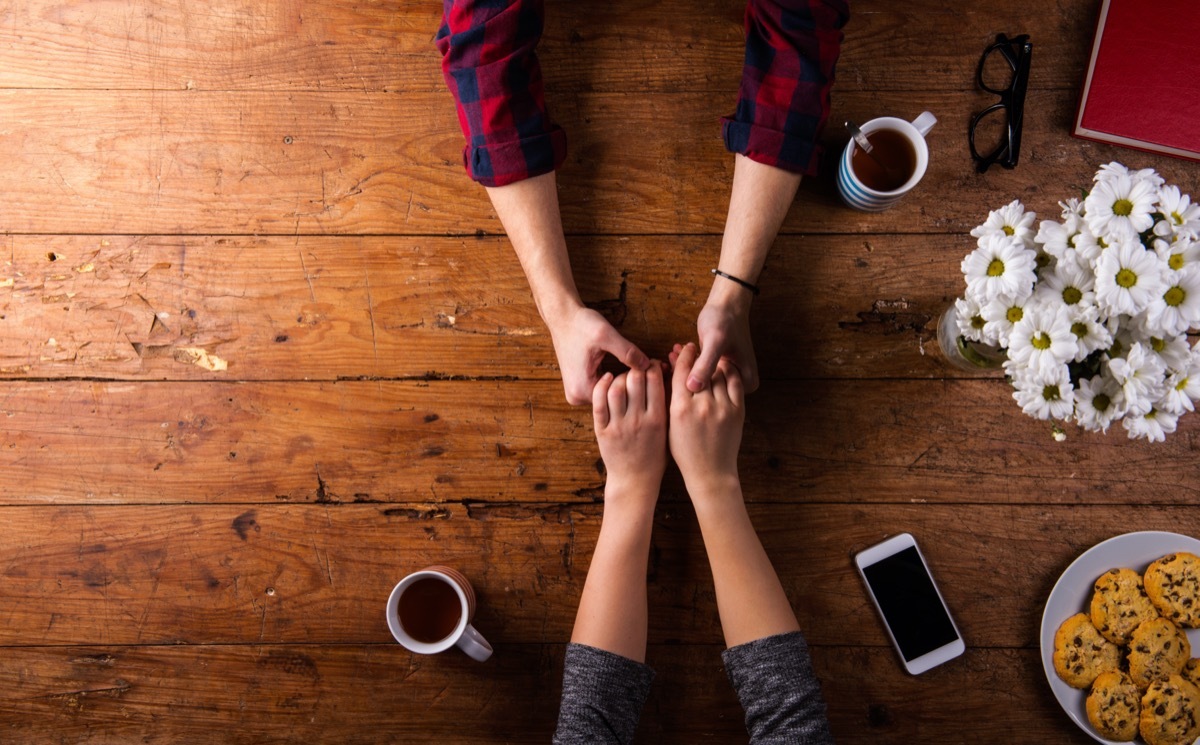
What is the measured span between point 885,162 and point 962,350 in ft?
1.15

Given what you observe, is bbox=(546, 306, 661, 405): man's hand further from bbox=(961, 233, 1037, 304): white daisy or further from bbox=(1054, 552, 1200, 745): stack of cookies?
bbox=(1054, 552, 1200, 745): stack of cookies

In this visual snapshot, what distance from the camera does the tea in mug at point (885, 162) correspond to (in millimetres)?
1120

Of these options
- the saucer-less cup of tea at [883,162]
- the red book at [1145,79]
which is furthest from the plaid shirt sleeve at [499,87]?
the red book at [1145,79]

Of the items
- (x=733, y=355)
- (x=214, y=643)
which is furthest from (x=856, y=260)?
(x=214, y=643)

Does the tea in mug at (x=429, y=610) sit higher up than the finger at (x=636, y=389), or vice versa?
the finger at (x=636, y=389)

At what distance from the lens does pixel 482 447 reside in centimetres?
118

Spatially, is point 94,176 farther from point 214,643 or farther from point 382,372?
point 214,643

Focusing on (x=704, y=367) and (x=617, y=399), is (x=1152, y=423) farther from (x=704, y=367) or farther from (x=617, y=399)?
(x=617, y=399)

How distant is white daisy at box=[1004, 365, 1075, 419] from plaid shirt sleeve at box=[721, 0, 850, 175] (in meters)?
0.52

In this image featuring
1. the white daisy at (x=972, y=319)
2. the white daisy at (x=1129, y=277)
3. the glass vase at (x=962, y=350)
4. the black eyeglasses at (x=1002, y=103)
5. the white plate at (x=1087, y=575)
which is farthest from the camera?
the black eyeglasses at (x=1002, y=103)

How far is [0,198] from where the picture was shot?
1.23m

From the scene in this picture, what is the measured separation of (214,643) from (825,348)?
1.18 m

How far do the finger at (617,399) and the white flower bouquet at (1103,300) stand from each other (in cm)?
53

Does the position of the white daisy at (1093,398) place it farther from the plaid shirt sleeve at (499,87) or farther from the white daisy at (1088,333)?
the plaid shirt sleeve at (499,87)
